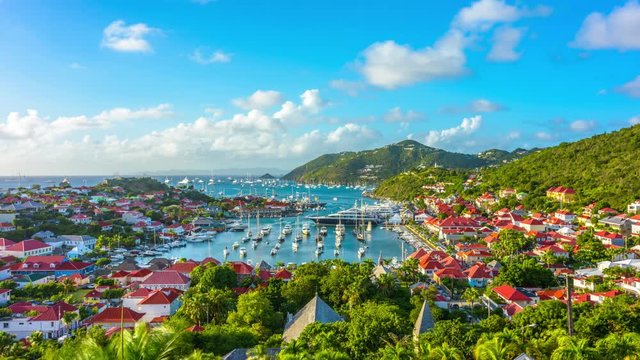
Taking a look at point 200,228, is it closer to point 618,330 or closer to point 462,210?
point 462,210

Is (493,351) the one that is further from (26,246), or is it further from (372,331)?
(26,246)

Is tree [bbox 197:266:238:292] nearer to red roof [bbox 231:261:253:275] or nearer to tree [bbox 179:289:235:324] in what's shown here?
red roof [bbox 231:261:253:275]

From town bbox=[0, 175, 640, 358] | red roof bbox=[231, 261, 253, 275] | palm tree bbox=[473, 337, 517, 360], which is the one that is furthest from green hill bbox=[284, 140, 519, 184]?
palm tree bbox=[473, 337, 517, 360]

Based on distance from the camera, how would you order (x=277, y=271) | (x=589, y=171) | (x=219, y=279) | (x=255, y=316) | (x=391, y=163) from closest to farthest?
(x=255, y=316) < (x=219, y=279) < (x=277, y=271) < (x=589, y=171) < (x=391, y=163)

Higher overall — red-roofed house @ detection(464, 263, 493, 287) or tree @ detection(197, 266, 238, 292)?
tree @ detection(197, 266, 238, 292)

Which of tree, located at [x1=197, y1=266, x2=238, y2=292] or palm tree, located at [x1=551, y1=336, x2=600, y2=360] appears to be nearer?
palm tree, located at [x1=551, y1=336, x2=600, y2=360]

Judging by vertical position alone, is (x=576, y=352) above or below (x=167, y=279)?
above

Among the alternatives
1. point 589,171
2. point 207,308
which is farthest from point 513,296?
point 589,171

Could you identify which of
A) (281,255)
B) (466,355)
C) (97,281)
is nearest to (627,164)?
(281,255)
